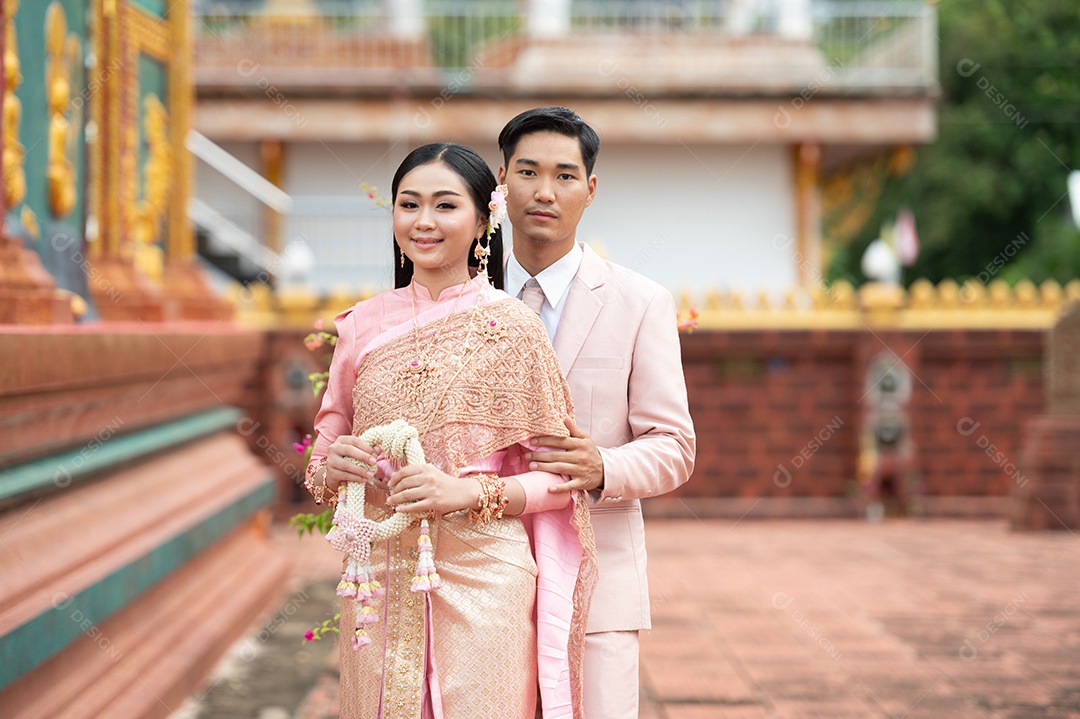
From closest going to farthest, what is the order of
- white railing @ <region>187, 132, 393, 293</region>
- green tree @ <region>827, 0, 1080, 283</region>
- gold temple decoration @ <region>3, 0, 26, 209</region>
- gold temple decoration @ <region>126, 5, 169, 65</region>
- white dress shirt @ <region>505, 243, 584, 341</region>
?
white dress shirt @ <region>505, 243, 584, 341</region> → gold temple decoration @ <region>3, 0, 26, 209</region> → gold temple decoration @ <region>126, 5, 169, 65</region> → white railing @ <region>187, 132, 393, 293</region> → green tree @ <region>827, 0, 1080, 283</region>

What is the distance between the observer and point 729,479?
11.1 m

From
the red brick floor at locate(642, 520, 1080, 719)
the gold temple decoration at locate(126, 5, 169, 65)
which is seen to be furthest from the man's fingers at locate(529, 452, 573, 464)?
the gold temple decoration at locate(126, 5, 169, 65)

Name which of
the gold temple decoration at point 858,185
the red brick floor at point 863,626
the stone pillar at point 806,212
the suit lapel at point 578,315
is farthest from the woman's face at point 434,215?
the gold temple decoration at point 858,185

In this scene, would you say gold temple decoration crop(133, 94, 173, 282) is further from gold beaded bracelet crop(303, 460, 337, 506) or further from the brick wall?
the brick wall

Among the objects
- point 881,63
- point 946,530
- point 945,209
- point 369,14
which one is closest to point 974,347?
point 946,530

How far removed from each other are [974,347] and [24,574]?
368 inches

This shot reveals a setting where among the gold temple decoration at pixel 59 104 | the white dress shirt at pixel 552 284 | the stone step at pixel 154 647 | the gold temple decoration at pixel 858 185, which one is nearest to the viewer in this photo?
the white dress shirt at pixel 552 284

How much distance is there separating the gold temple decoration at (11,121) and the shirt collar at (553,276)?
2267 mm

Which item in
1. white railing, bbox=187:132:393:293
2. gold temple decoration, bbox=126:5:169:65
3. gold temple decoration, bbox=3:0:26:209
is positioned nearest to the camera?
gold temple decoration, bbox=3:0:26:209

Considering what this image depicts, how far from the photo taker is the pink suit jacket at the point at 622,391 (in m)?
2.64

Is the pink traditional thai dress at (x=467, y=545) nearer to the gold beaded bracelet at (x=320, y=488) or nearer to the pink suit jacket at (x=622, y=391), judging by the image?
the gold beaded bracelet at (x=320, y=488)

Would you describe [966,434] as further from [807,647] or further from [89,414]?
[89,414]

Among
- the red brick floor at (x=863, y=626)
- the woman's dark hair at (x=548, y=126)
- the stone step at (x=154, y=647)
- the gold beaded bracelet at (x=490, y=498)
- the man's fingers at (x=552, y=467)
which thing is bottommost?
the red brick floor at (x=863, y=626)

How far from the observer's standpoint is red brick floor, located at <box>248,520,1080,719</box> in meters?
5.10
